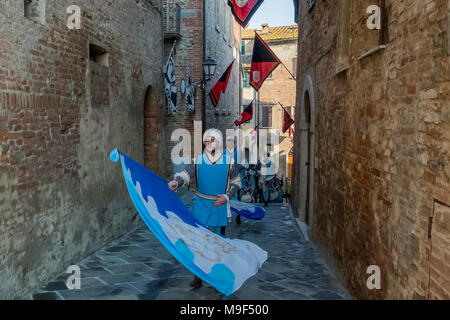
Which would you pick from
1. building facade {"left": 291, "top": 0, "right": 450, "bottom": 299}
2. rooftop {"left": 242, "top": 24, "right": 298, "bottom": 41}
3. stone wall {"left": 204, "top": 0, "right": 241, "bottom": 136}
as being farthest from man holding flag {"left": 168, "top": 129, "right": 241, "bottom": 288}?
rooftop {"left": 242, "top": 24, "right": 298, "bottom": 41}

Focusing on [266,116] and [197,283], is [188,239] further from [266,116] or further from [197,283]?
[266,116]

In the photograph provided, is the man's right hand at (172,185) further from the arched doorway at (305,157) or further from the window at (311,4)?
the window at (311,4)

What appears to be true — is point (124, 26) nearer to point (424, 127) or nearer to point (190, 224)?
point (190, 224)

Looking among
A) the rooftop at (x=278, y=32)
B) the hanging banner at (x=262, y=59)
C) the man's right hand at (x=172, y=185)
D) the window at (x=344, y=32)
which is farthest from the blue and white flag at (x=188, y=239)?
the rooftop at (x=278, y=32)

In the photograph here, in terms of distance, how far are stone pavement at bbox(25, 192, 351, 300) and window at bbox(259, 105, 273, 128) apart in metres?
24.3

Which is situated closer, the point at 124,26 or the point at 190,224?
the point at 190,224

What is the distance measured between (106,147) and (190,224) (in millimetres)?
2936

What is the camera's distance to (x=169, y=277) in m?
5.41

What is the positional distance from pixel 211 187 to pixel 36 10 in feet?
9.46

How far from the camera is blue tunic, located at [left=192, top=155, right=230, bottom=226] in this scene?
5.18 m

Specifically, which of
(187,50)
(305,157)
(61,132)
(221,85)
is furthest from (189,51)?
(61,132)

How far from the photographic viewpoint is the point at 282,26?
33719 mm

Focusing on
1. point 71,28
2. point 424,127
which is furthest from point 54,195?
point 424,127

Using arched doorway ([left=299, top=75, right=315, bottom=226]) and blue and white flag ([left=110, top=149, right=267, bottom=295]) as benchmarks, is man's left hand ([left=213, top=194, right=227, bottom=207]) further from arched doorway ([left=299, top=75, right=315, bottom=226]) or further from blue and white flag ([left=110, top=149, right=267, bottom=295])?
arched doorway ([left=299, top=75, right=315, bottom=226])
